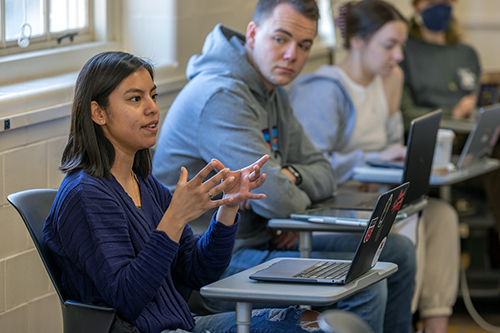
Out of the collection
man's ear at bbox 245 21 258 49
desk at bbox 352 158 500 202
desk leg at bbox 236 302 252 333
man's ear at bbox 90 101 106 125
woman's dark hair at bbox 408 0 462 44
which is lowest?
desk at bbox 352 158 500 202

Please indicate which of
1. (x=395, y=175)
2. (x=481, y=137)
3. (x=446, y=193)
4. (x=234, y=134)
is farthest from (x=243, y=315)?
(x=446, y=193)

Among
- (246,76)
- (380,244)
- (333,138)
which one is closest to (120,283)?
(380,244)

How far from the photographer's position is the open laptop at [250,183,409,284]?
155 cm

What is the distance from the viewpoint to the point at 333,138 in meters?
2.97

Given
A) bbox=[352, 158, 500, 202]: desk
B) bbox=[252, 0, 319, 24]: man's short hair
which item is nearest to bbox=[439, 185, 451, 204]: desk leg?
bbox=[352, 158, 500, 202]: desk

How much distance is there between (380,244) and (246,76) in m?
0.84

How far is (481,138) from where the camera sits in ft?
9.42

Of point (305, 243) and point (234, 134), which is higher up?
point (234, 134)

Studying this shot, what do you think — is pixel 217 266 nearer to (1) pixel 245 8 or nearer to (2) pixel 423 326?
(2) pixel 423 326

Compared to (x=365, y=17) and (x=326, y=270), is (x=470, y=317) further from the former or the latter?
(x=326, y=270)

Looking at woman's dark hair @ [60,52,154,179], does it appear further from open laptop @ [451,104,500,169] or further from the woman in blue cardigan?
open laptop @ [451,104,500,169]

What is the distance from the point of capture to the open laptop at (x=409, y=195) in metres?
2.09

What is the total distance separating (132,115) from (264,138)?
806mm

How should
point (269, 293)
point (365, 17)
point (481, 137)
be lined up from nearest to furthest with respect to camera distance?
point (269, 293) → point (481, 137) → point (365, 17)
